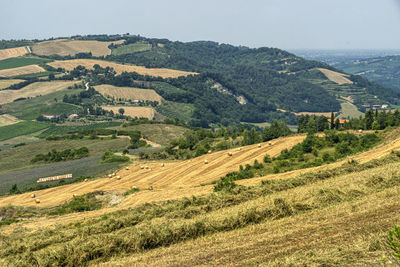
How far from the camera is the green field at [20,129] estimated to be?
16111 centimetres

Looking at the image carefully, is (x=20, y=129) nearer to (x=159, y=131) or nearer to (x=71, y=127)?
(x=71, y=127)

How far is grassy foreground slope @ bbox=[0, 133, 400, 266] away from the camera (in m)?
13.8

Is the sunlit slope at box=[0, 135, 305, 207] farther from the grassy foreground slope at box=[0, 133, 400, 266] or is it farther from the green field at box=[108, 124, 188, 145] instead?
the green field at box=[108, 124, 188, 145]

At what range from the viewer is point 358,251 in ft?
41.8

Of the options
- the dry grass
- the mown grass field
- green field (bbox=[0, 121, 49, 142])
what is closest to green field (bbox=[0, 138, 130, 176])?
the mown grass field

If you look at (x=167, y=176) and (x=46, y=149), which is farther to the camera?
(x=46, y=149)

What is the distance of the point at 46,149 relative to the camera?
111938 millimetres

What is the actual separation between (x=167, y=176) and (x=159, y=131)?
88.8 m

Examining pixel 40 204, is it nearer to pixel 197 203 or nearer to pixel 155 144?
pixel 197 203

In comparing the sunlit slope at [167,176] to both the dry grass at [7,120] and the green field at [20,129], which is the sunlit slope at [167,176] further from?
the dry grass at [7,120]

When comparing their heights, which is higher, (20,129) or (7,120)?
(7,120)

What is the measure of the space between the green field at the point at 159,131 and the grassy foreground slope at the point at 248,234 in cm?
10336

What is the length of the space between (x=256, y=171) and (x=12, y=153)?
9520 centimetres

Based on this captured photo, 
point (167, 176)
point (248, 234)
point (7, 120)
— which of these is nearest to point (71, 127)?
point (7, 120)
